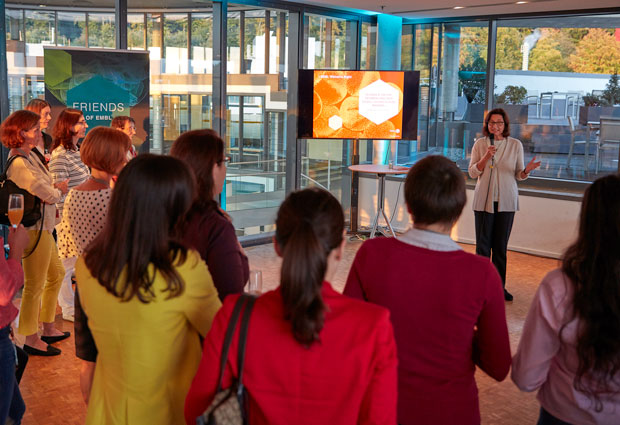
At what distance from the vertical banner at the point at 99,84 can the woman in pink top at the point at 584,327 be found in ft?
17.2

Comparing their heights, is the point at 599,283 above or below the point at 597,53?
below

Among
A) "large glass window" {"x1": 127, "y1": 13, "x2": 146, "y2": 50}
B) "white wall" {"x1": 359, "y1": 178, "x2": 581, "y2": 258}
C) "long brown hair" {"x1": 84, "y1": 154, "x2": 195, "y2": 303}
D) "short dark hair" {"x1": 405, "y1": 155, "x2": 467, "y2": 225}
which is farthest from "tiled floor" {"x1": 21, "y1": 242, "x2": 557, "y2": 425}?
"large glass window" {"x1": 127, "y1": 13, "x2": 146, "y2": 50}

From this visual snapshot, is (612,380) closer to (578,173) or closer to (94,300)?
(94,300)

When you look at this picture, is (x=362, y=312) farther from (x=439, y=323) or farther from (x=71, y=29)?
(x=71, y=29)

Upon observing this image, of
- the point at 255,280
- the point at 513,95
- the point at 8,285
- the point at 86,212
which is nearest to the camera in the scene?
the point at 255,280

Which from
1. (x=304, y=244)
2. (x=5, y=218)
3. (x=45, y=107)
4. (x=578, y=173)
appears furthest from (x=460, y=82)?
(x=304, y=244)

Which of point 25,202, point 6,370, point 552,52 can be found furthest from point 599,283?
point 552,52

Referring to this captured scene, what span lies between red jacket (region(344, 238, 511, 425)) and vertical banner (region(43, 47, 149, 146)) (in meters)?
4.92

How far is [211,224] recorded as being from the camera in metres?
2.17

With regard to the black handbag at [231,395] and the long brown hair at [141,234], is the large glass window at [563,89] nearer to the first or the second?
the long brown hair at [141,234]

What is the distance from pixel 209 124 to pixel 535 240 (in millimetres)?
3997

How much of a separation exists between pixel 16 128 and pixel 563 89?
626 centimetres

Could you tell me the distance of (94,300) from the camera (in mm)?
1807

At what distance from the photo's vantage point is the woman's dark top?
214 centimetres
